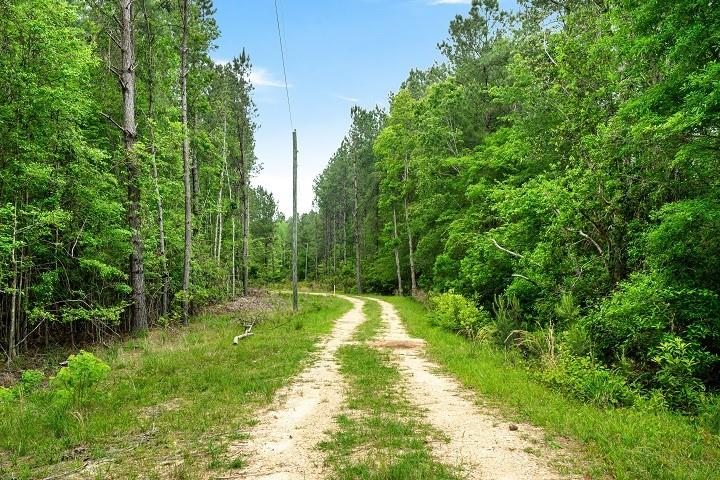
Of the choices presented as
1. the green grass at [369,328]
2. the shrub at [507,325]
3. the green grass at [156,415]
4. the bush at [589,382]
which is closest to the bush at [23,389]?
the green grass at [156,415]

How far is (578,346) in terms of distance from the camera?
906cm

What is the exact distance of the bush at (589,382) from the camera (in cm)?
709

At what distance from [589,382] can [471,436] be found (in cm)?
317

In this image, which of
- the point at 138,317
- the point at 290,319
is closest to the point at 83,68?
the point at 138,317

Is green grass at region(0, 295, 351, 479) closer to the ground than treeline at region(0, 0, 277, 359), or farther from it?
closer to the ground

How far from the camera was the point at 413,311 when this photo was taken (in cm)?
2392

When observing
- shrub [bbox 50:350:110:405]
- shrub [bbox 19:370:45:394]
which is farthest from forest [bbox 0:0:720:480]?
shrub [bbox 19:370:45:394]

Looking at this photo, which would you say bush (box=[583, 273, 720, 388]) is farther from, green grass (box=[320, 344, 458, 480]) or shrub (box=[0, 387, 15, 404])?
shrub (box=[0, 387, 15, 404])

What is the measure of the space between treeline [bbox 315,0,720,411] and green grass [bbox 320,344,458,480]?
10.9 ft

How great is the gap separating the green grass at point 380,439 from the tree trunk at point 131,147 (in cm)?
960

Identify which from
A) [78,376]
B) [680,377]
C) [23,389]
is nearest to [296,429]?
[78,376]

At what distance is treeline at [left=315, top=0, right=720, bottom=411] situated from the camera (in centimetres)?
733

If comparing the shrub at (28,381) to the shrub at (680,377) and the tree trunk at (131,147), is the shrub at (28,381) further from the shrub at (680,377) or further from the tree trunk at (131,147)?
the shrub at (680,377)

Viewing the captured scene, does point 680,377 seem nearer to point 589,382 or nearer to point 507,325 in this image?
point 589,382
